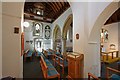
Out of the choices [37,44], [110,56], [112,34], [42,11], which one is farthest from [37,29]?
[110,56]

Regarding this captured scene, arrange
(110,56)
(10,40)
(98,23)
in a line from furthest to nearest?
(110,56), (98,23), (10,40)

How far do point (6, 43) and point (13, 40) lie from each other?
21 centimetres

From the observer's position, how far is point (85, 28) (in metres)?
3.77

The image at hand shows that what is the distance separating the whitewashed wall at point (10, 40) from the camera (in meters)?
2.75

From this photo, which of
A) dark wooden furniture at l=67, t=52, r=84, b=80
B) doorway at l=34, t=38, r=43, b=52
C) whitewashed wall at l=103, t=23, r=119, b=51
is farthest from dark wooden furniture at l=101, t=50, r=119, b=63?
doorway at l=34, t=38, r=43, b=52

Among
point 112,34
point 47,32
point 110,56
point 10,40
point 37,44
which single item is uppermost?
point 47,32

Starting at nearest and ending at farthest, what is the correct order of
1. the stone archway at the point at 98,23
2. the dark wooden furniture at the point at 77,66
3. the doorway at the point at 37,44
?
the stone archway at the point at 98,23
the dark wooden furniture at the point at 77,66
the doorway at the point at 37,44

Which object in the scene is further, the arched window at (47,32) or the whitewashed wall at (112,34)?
the arched window at (47,32)

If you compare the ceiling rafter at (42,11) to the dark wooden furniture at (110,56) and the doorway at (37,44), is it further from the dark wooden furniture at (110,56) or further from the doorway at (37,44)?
the dark wooden furniture at (110,56)

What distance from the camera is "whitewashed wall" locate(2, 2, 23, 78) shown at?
9.02ft

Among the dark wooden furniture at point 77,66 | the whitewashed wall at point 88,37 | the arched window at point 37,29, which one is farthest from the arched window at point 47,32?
the dark wooden furniture at point 77,66

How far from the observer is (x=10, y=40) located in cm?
288

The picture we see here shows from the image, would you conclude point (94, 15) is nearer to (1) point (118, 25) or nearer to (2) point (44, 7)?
(1) point (118, 25)

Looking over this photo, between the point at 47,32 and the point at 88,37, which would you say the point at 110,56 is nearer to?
the point at 88,37
